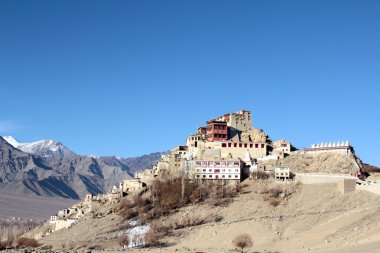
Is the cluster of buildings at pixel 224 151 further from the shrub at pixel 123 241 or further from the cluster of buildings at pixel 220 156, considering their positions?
the shrub at pixel 123 241

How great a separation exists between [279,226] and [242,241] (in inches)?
433

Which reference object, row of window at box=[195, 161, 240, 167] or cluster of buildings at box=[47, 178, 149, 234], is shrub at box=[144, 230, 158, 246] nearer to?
row of window at box=[195, 161, 240, 167]

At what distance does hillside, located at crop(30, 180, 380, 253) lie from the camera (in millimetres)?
104750

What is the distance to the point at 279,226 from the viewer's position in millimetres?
117312

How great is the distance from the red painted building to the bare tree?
50459 millimetres

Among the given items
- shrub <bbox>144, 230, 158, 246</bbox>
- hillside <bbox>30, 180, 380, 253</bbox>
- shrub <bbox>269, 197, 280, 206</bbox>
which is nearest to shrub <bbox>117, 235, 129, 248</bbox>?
hillside <bbox>30, 180, 380, 253</bbox>

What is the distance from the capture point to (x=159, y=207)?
135750mm

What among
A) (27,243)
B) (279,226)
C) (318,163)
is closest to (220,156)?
(318,163)

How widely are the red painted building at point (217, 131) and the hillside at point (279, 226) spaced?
22.5m

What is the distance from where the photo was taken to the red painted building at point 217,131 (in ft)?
526

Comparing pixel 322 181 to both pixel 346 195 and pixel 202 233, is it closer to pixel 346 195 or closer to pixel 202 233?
pixel 346 195

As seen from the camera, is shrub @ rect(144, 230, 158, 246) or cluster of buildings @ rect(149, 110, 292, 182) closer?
shrub @ rect(144, 230, 158, 246)

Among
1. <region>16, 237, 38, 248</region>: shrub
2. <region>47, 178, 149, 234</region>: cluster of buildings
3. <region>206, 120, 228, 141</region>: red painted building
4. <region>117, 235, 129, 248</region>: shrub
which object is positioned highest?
<region>206, 120, 228, 141</region>: red painted building

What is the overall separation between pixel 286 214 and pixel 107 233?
1483 inches
